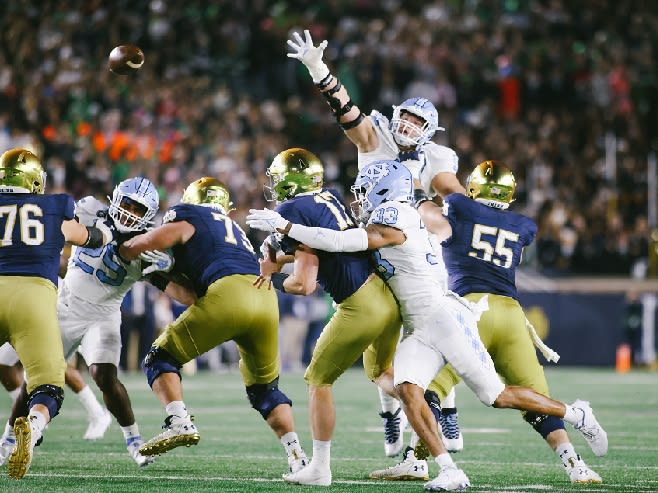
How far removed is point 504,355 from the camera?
6.62 m

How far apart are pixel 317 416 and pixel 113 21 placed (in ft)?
41.8

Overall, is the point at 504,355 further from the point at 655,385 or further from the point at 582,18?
the point at 582,18

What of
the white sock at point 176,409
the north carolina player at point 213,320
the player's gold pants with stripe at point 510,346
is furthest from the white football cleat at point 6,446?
the player's gold pants with stripe at point 510,346

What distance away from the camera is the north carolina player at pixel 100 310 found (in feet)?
24.3

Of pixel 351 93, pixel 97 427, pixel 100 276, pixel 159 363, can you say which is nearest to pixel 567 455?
pixel 159 363

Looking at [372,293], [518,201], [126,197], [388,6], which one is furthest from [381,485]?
[388,6]

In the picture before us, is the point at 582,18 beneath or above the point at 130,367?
above

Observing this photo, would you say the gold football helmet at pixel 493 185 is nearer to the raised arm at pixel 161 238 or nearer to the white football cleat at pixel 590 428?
the white football cleat at pixel 590 428

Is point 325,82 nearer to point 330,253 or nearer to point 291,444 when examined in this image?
point 330,253

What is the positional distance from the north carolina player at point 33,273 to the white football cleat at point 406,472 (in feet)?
5.62

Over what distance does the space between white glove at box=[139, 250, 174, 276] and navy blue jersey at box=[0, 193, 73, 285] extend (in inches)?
21.4

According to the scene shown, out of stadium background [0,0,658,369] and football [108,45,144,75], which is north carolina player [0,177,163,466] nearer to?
football [108,45,144,75]

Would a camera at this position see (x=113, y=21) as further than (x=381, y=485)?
Yes

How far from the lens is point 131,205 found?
7062 mm
